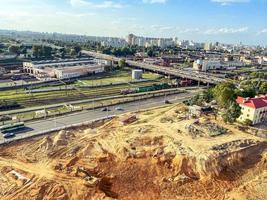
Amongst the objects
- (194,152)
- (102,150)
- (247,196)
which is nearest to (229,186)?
(247,196)

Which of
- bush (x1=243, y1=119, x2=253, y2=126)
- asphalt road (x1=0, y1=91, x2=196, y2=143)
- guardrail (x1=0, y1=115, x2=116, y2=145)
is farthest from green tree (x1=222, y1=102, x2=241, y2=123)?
guardrail (x1=0, y1=115, x2=116, y2=145)

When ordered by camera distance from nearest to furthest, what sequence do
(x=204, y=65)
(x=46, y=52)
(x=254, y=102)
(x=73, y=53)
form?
(x=254, y=102) < (x=204, y=65) < (x=46, y=52) < (x=73, y=53)

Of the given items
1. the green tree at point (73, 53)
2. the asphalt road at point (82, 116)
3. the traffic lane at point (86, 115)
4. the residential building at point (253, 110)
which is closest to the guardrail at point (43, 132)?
the asphalt road at point (82, 116)

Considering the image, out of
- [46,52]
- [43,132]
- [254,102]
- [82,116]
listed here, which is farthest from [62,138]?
[46,52]

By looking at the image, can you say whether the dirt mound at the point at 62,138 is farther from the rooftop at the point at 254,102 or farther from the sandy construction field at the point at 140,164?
the rooftop at the point at 254,102

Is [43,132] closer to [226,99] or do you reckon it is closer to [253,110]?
[226,99]

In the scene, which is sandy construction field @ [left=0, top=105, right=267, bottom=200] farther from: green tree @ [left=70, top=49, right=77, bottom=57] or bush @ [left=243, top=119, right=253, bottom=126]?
green tree @ [left=70, top=49, right=77, bottom=57]

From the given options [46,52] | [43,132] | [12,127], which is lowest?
[43,132]

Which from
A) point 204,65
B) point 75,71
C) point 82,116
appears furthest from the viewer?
point 204,65
